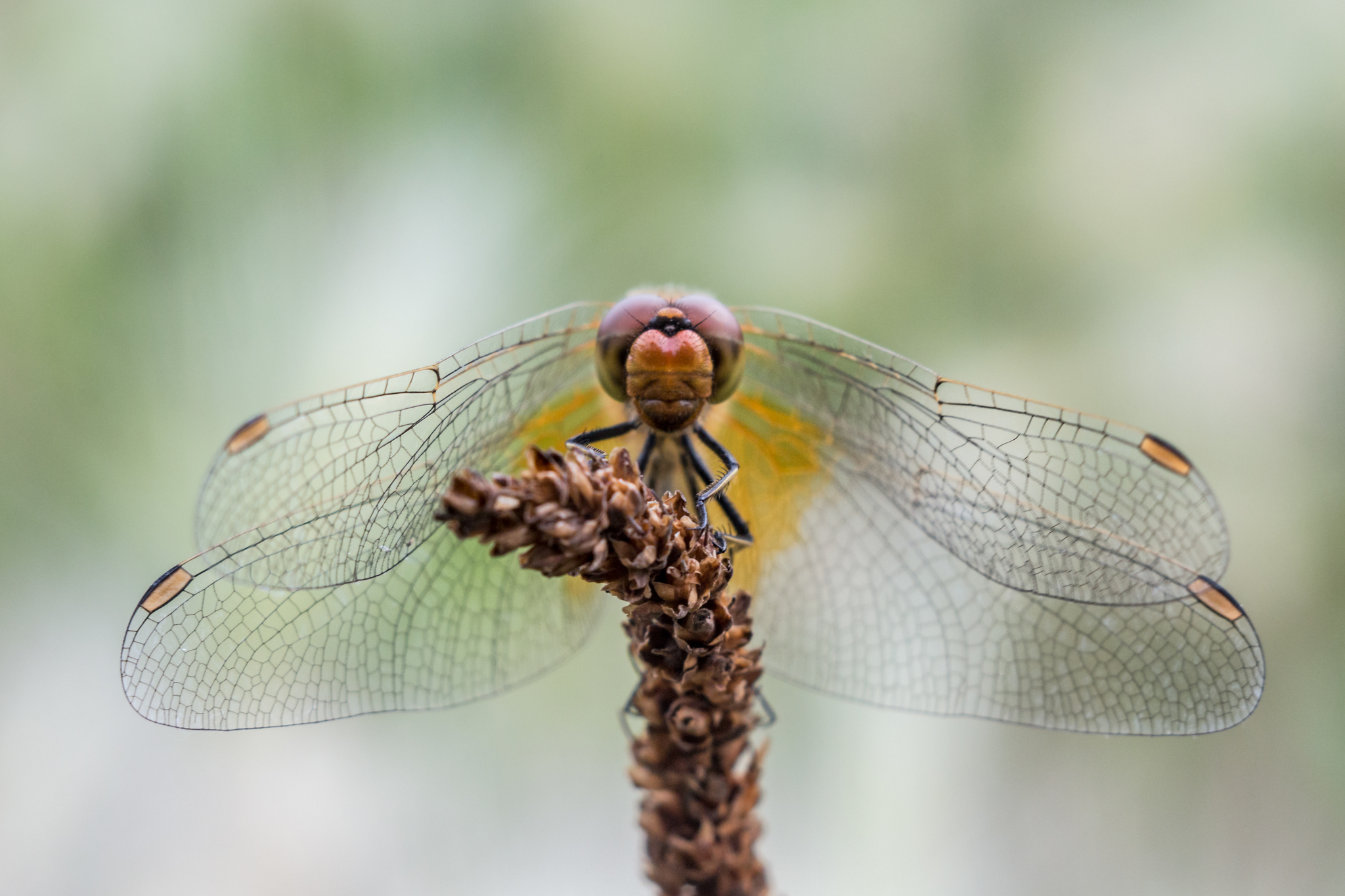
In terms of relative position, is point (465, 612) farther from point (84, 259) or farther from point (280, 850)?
point (84, 259)

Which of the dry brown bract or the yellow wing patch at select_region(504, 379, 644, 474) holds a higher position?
the yellow wing patch at select_region(504, 379, 644, 474)

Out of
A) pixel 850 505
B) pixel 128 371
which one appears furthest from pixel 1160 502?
pixel 128 371

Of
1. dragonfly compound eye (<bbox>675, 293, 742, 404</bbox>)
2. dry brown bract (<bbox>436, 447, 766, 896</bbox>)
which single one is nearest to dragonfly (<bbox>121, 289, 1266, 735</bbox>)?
dragonfly compound eye (<bbox>675, 293, 742, 404</bbox>)

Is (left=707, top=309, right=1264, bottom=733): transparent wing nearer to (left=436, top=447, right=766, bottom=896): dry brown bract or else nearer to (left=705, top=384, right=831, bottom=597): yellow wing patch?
(left=705, top=384, right=831, bottom=597): yellow wing patch

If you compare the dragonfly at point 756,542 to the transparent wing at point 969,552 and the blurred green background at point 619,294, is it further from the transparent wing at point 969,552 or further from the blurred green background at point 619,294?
the blurred green background at point 619,294

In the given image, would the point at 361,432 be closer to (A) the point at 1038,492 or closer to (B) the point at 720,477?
(B) the point at 720,477

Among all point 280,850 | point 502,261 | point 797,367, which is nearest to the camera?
point 797,367
